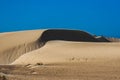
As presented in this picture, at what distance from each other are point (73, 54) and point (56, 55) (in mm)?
1118

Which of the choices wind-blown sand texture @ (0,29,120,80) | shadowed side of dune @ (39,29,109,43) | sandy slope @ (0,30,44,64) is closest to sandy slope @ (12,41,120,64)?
wind-blown sand texture @ (0,29,120,80)

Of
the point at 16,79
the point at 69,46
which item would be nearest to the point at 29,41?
the point at 69,46

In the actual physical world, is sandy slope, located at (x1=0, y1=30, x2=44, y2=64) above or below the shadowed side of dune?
below

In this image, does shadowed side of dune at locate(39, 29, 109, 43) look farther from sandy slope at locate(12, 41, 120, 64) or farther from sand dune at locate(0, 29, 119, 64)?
sandy slope at locate(12, 41, 120, 64)

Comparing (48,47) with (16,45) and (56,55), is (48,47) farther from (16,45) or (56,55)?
(56,55)

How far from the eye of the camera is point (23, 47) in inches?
1223

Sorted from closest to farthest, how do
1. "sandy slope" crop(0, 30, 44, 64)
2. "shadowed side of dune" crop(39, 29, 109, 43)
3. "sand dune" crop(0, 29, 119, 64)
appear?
1. "sand dune" crop(0, 29, 119, 64)
2. "sandy slope" crop(0, 30, 44, 64)
3. "shadowed side of dune" crop(39, 29, 109, 43)

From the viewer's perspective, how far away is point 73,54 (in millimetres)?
24047

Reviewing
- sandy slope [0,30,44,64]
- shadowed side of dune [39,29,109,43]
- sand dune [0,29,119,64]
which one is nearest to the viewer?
sand dune [0,29,119,64]

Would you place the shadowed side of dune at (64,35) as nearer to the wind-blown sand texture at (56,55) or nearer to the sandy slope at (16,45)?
the wind-blown sand texture at (56,55)

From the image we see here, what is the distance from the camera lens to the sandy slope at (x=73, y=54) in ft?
70.5

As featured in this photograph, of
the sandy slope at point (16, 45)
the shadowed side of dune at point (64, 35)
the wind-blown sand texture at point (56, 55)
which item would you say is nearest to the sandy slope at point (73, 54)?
the wind-blown sand texture at point (56, 55)

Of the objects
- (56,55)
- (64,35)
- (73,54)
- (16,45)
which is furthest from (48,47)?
(64,35)

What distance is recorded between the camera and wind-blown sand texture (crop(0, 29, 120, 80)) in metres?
15.5
